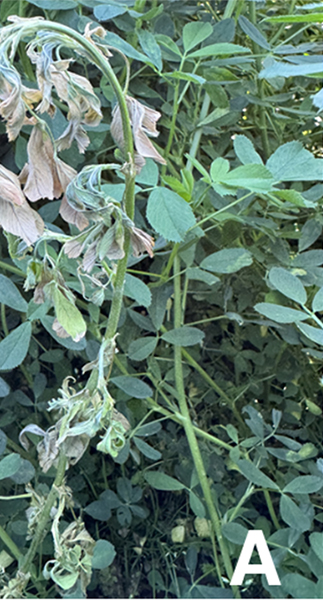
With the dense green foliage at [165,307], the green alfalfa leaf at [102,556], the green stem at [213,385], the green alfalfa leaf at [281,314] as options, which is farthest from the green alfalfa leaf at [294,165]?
the green alfalfa leaf at [102,556]

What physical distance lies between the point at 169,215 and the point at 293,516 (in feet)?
1.02

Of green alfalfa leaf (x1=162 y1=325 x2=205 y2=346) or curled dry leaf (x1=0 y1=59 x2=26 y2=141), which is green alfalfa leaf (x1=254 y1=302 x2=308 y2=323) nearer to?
green alfalfa leaf (x1=162 y1=325 x2=205 y2=346)

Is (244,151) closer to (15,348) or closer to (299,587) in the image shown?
(15,348)

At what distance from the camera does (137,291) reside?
0.46m

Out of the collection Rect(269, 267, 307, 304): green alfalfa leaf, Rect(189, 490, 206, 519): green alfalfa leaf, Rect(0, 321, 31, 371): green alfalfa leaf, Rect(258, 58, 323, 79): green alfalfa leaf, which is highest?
Rect(258, 58, 323, 79): green alfalfa leaf

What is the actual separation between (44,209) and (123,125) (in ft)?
0.76

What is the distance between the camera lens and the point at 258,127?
2.01ft

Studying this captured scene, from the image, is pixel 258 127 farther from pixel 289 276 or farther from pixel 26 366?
pixel 26 366

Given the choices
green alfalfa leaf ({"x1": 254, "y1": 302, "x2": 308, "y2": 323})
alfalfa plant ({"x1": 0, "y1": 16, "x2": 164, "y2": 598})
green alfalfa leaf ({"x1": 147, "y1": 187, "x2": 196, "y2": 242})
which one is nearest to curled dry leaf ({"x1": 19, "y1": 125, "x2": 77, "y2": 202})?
alfalfa plant ({"x1": 0, "y1": 16, "x2": 164, "y2": 598})

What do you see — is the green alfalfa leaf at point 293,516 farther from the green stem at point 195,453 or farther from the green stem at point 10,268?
the green stem at point 10,268

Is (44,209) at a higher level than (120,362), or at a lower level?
higher

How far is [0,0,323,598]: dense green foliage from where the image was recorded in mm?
337

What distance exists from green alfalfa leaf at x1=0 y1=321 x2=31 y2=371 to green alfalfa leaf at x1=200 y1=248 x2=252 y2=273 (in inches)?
6.6

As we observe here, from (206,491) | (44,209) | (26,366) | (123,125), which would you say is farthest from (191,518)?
(123,125)
